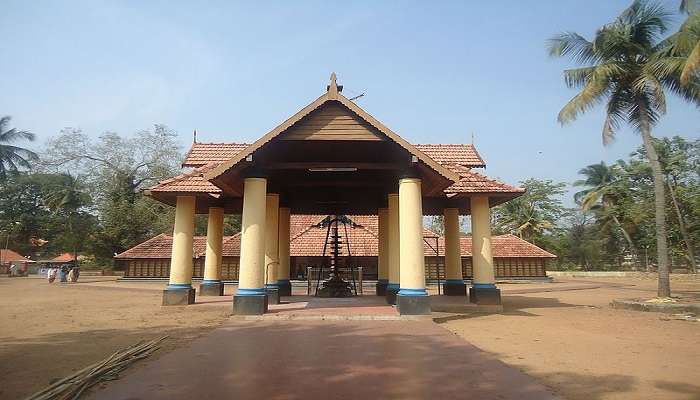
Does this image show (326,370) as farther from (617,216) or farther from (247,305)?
(617,216)

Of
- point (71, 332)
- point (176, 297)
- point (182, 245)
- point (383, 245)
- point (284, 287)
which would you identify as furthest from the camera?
point (383, 245)

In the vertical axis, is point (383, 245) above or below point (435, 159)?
below

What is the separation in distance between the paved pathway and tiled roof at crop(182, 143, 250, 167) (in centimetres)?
930

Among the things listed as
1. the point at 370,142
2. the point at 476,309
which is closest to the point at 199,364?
the point at 370,142

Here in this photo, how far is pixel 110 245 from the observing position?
145 feet

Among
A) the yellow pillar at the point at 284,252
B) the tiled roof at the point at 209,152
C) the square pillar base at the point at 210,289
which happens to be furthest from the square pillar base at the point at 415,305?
the tiled roof at the point at 209,152

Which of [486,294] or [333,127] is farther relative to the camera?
[486,294]

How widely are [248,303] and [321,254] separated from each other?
1434cm

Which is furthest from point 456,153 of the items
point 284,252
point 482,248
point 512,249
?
point 512,249

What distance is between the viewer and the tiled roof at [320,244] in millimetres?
25172

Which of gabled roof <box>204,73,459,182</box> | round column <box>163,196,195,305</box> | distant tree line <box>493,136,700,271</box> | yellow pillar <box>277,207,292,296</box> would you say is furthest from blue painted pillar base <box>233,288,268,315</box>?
distant tree line <box>493,136,700,271</box>

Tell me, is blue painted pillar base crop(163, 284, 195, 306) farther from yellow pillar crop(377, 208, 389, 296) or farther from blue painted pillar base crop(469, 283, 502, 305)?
blue painted pillar base crop(469, 283, 502, 305)

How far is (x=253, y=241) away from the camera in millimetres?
10164

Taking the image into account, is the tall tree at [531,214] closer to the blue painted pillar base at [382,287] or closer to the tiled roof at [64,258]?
the blue painted pillar base at [382,287]
